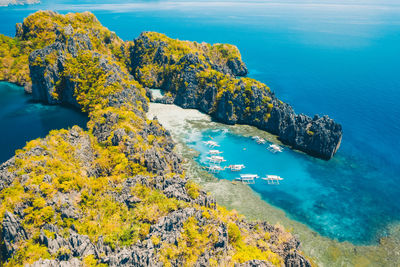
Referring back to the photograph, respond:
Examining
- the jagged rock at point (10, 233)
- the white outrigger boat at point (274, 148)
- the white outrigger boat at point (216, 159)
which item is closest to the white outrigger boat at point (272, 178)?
the white outrigger boat at point (274, 148)

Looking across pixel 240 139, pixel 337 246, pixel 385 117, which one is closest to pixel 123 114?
pixel 240 139

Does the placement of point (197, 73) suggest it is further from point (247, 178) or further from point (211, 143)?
point (247, 178)

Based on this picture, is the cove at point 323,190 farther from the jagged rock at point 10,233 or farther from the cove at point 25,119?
the cove at point 25,119

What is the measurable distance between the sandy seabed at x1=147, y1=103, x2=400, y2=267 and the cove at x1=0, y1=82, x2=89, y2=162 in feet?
121

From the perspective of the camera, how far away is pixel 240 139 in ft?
267

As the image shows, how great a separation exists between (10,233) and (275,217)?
153 ft

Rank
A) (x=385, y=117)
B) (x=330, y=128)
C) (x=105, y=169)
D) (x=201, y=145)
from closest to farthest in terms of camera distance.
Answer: (x=105, y=169), (x=330, y=128), (x=201, y=145), (x=385, y=117)

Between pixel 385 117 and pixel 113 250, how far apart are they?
100175 mm

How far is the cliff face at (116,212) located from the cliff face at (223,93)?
34.9 m

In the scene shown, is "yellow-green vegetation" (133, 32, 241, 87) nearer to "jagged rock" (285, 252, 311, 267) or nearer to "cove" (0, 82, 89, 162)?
"cove" (0, 82, 89, 162)

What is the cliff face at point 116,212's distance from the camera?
103ft

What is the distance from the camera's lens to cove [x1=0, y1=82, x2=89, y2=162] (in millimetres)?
73500

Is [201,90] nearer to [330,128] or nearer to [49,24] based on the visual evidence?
[330,128]

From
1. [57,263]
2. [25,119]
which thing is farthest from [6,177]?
[25,119]
